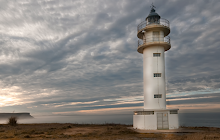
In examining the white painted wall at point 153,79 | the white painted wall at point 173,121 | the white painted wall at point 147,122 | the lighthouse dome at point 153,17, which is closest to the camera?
the white painted wall at point 147,122

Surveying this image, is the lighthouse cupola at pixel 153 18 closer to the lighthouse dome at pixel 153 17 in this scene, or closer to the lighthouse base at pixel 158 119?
the lighthouse dome at pixel 153 17

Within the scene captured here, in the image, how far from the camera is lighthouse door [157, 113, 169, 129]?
17719 millimetres

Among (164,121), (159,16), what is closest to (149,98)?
(164,121)

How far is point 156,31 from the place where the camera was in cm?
2033

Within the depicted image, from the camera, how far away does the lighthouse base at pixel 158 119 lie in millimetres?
17672

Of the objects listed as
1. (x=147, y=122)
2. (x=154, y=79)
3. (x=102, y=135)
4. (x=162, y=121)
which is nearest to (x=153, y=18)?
(x=154, y=79)

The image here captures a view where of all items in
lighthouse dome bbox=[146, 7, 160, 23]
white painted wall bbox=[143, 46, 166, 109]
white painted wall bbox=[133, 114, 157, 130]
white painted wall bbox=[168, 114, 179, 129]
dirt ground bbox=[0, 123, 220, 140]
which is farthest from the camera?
lighthouse dome bbox=[146, 7, 160, 23]

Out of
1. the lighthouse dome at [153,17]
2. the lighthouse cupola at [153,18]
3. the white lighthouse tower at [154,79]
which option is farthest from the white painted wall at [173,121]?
the lighthouse dome at [153,17]

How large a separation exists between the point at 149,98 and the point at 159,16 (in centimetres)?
973

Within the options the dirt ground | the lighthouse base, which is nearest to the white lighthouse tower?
the lighthouse base

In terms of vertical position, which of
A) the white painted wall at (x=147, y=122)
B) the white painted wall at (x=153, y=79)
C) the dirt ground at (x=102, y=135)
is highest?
the white painted wall at (x=153, y=79)

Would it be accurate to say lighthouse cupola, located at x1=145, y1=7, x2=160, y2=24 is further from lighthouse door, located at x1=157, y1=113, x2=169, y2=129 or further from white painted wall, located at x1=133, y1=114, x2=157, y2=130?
white painted wall, located at x1=133, y1=114, x2=157, y2=130

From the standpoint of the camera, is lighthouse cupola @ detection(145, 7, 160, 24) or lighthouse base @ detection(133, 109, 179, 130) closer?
lighthouse base @ detection(133, 109, 179, 130)

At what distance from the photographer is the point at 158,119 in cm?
1781
